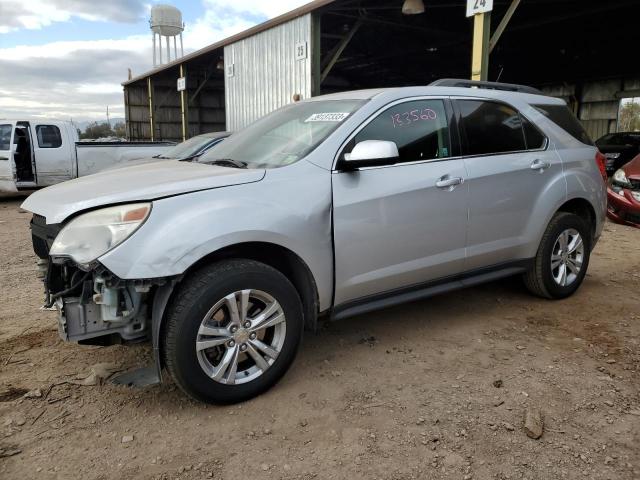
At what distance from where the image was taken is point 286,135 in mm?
3461

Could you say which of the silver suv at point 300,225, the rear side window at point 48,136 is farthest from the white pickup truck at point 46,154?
the silver suv at point 300,225

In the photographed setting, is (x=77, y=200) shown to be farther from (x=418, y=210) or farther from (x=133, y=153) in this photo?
(x=133, y=153)

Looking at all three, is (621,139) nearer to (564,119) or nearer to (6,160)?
(564,119)

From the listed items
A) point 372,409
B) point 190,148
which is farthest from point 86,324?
point 190,148

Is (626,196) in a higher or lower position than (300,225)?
lower

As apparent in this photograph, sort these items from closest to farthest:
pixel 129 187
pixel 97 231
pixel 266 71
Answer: pixel 97 231
pixel 129 187
pixel 266 71

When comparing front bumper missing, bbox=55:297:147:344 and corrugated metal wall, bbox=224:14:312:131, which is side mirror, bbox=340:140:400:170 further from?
corrugated metal wall, bbox=224:14:312:131

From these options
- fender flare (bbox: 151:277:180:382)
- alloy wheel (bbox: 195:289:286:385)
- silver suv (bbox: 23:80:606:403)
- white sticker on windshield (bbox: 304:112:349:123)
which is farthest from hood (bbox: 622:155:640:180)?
fender flare (bbox: 151:277:180:382)

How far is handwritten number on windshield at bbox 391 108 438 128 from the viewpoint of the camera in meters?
3.40

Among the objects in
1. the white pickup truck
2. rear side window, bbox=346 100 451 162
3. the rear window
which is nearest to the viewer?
rear side window, bbox=346 100 451 162

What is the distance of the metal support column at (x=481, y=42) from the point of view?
7.93 m

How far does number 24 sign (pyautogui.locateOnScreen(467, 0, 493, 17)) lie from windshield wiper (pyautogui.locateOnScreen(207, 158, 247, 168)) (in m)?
6.01

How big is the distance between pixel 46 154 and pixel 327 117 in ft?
34.7

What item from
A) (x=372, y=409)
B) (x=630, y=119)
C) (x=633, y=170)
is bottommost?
(x=372, y=409)
